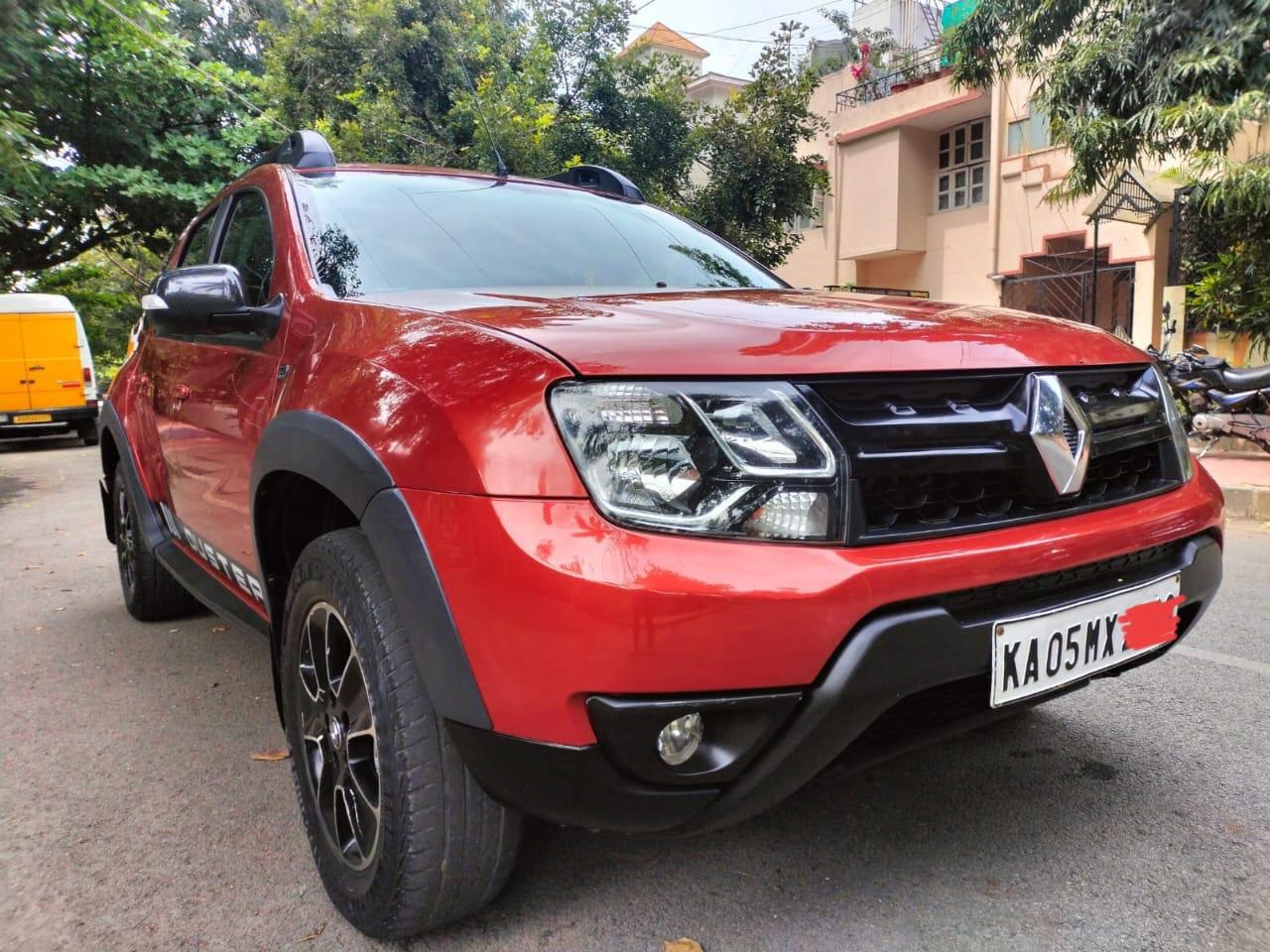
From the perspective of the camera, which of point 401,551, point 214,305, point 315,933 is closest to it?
point 401,551

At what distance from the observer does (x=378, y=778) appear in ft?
5.62

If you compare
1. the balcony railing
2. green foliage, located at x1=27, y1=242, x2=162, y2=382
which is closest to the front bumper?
the balcony railing

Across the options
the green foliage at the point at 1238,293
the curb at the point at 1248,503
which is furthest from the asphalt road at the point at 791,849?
the green foliage at the point at 1238,293

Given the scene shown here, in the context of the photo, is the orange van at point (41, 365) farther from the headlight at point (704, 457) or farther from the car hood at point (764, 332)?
the headlight at point (704, 457)

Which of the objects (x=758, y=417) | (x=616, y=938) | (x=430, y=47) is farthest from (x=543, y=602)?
(x=430, y=47)

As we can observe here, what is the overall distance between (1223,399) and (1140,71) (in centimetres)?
365

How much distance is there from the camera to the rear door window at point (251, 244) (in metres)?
2.61

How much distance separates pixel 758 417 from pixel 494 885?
965 mm

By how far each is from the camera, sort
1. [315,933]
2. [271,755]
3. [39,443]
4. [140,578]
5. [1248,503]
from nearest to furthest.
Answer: [315,933] → [271,755] → [140,578] → [1248,503] → [39,443]

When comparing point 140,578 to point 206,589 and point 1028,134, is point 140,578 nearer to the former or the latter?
point 206,589

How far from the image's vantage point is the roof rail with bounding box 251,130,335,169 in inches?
111

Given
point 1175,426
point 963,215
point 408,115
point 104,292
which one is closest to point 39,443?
point 408,115

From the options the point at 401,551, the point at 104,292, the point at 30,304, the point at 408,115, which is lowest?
the point at 401,551

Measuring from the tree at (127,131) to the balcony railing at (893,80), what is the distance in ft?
40.3
